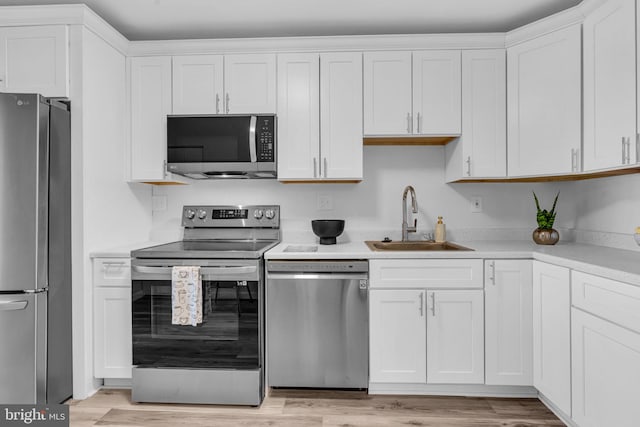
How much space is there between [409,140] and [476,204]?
2.33 feet

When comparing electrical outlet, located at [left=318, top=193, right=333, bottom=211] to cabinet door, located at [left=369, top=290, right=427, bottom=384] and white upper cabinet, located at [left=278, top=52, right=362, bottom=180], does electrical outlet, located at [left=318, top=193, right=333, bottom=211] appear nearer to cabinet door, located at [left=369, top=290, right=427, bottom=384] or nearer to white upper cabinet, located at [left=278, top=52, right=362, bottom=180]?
white upper cabinet, located at [left=278, top=52, right=362, bottom=180]

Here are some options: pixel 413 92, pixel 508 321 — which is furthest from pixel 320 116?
pixel 508 321

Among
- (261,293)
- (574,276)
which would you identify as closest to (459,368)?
(574,276)

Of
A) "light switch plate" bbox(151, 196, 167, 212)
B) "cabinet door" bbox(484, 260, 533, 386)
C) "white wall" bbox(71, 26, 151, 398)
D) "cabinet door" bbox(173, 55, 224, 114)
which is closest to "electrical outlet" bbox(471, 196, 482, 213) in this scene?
"cabinet door" bbox(484, 260, 533, 386)

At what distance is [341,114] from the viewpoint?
257 centimetres

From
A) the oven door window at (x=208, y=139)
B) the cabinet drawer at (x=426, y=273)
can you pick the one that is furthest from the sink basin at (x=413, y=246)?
the oven door window at (x=208, y=139)

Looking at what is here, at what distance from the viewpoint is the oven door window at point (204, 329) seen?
221 centimetres

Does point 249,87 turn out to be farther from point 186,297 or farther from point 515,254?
point 515,254

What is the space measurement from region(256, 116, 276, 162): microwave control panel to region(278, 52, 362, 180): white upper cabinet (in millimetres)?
75

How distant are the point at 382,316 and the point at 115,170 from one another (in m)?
1.96

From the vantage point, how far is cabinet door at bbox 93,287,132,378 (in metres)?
2.32

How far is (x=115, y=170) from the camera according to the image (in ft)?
8.39

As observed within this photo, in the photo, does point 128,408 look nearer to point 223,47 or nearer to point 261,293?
point 261,293

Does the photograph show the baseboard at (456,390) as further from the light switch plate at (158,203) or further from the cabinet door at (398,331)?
the light switch plate at (158,203)
